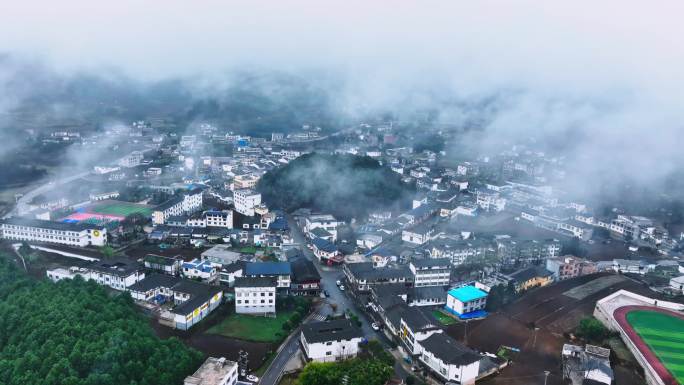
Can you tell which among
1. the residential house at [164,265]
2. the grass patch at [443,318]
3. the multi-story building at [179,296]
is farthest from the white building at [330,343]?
the residential house at [164,265]

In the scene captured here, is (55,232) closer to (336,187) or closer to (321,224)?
(321,224)

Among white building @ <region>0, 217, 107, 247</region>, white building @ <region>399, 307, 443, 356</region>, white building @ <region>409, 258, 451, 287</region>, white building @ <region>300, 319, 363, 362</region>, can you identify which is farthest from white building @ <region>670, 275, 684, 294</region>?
white building @ <region>0, 217, 107, 247</region>

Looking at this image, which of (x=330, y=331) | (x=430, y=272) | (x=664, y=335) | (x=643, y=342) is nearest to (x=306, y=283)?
(x=330, y=331)

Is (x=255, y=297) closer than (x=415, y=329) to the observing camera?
No

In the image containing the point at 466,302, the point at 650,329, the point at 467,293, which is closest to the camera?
the point at 650,329

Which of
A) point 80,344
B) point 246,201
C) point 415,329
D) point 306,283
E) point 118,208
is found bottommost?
point 118,208

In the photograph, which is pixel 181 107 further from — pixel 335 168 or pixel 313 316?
pixel 313 316


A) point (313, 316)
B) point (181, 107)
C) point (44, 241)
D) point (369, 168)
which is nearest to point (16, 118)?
point (181, 107)
